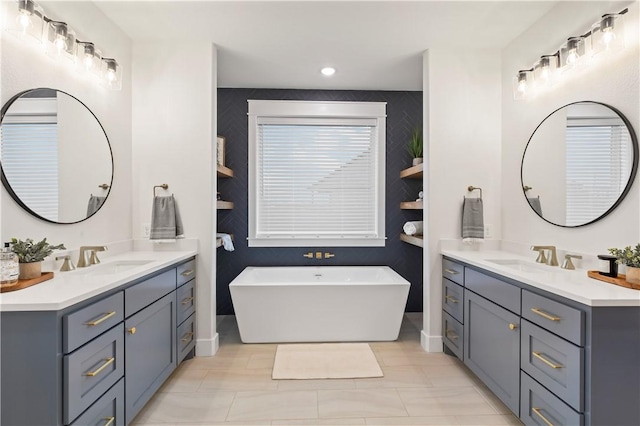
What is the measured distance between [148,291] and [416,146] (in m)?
2.90

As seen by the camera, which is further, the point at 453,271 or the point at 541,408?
the point at 453,271

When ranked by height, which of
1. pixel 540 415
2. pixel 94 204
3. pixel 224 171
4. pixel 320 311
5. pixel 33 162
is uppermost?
pixel 224 171

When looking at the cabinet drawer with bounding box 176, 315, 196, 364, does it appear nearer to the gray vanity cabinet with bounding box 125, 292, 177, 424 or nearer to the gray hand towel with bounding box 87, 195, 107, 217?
the gray vanity cabinet with bounding box 125, 292, 177, 424

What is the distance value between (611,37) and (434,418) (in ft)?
7.98

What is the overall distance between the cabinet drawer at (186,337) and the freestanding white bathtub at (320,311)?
40cm

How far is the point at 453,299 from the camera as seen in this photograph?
9.14 feet

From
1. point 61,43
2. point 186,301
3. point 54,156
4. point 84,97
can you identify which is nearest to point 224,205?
point 186,301

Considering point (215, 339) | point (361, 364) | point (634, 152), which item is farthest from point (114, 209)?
point (634, 152)

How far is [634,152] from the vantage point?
1.84 meters

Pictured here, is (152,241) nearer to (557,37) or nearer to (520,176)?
(520,176)

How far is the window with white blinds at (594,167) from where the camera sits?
1.93 meters

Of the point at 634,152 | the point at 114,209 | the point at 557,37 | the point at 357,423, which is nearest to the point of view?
the point at 634,152

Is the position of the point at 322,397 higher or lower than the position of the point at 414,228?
lower

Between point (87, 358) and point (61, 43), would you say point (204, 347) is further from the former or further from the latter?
point (61, 43)
